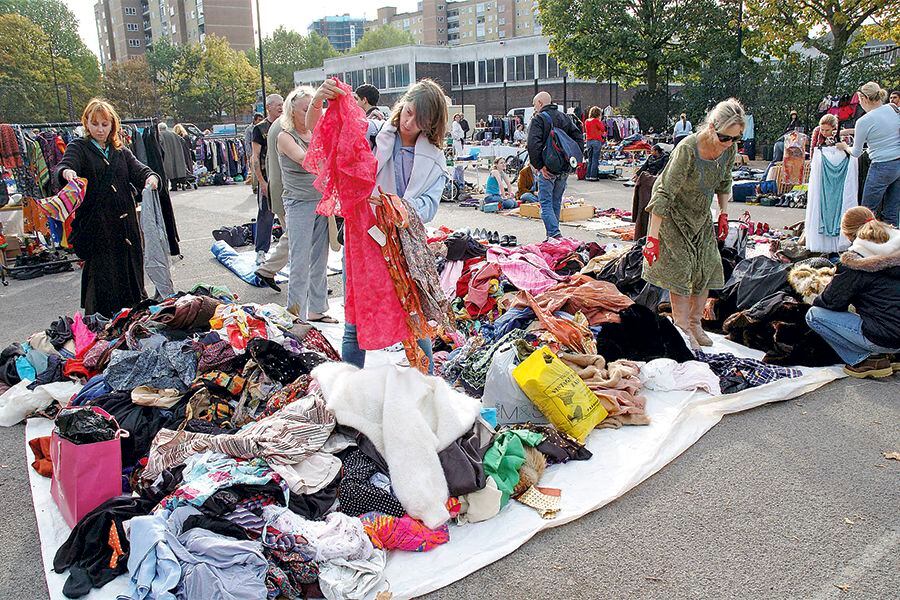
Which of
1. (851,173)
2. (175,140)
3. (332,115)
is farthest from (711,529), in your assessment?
(175,140)

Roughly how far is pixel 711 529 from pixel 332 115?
2.53 meters

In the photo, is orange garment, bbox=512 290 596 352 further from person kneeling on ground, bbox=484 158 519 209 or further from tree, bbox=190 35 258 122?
tree, bbox=190 35 258 122

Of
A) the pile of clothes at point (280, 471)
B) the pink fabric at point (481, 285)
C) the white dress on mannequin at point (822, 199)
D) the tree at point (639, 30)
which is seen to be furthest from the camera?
the tree at point (639, 30)

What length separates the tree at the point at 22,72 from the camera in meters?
41.6

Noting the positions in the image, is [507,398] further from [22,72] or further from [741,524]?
[22,72]

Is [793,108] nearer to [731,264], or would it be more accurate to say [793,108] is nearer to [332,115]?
[731,264]

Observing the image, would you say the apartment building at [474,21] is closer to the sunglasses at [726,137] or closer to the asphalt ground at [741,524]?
the sunglasses at [726,137]

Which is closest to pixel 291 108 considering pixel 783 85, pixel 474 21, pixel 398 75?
pixel 783 85

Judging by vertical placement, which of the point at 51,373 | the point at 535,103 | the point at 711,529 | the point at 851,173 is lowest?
the point at 711,529

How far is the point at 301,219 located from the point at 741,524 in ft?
12.6

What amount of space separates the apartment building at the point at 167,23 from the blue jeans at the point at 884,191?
73429mm

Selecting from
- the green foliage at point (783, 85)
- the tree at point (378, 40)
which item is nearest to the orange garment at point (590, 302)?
the green foliage at point (783, 85)

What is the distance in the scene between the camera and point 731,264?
18.9 feet

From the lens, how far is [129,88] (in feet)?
154
